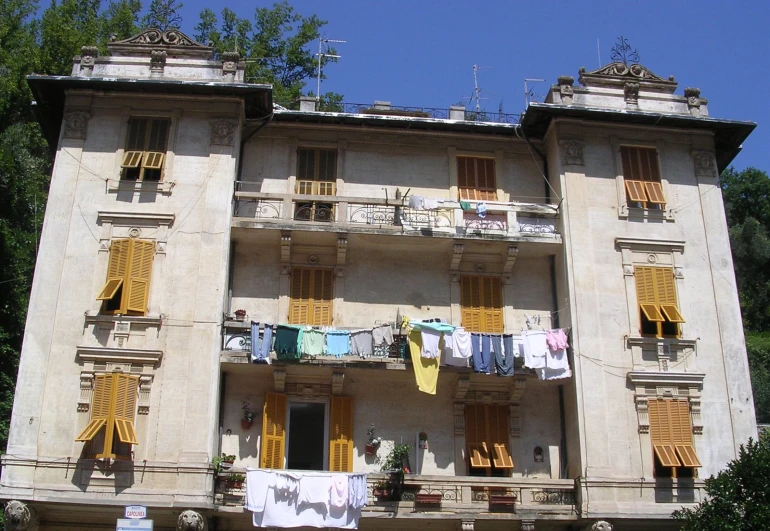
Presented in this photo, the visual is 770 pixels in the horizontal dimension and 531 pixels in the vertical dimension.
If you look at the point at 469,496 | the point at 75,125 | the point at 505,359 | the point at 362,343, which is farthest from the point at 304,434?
the point at 75,125

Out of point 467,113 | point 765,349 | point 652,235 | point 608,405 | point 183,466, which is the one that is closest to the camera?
point 183,466

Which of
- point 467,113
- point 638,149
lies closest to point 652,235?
point 638,149

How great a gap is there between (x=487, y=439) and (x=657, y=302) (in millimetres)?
6004

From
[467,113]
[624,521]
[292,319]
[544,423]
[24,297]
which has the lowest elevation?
[624,521]

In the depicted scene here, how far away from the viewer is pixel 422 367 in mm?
21953

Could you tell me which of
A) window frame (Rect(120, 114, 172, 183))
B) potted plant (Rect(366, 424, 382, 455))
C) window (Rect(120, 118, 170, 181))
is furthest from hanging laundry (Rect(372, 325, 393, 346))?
window (Rect(120, 118, 170, 181))

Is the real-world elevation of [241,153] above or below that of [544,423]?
above

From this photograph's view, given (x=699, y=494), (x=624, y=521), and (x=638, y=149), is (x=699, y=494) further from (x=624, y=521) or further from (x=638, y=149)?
(x=638, y=149)

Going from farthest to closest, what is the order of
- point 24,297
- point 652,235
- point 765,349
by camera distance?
point 765,349 < point 24,297 < point 652,235

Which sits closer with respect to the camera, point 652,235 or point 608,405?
point 608,405

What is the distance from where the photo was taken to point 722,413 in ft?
73.5

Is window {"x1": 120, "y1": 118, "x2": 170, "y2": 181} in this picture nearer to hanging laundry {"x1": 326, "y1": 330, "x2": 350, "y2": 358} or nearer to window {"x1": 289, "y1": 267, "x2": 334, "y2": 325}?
window {"x1": 289, "y1": 267, "x2": 334, "y2": 325}

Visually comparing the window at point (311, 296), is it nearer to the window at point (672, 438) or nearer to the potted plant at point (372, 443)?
the potted plant at point (372, 443)

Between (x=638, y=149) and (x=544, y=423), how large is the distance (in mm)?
8792
